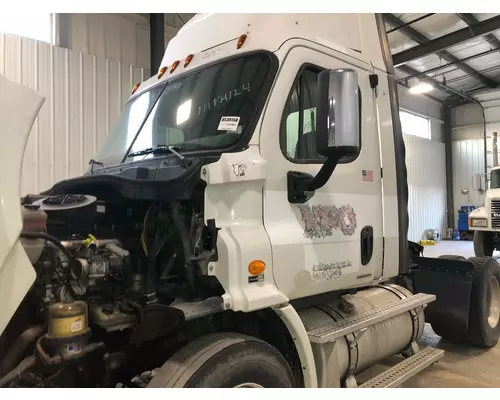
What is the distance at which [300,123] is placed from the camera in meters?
2.66

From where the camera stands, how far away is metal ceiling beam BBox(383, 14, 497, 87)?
9602 mm

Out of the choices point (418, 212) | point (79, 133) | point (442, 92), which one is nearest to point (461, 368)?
point (79, 133)

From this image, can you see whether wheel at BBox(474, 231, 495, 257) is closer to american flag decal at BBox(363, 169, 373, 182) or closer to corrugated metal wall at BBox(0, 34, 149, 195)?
american flag decal at BBox(363, 169, 373, 182)

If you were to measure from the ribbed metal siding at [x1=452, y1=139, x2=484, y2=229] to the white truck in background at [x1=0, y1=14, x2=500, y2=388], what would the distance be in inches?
679

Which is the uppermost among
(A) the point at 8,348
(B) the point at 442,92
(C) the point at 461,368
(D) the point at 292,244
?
(B) the point at 442,92

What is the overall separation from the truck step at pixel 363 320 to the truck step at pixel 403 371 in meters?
0.37

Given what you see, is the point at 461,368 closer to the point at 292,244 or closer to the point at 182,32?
the point at 292,244

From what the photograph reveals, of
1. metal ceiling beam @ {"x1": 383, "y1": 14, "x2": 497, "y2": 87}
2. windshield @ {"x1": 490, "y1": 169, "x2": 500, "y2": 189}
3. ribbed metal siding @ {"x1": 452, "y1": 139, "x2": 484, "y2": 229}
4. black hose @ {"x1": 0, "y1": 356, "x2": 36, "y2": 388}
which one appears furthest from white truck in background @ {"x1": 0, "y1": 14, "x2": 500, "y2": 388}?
ribbed metal siding @ {"x1": 452, "y1": 139, "x2": 484, "y2": 229}

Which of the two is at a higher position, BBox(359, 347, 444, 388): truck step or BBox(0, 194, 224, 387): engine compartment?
BBox(0, 194, 224, 387): engine compartment

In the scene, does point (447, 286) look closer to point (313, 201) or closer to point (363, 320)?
point (363, 320)

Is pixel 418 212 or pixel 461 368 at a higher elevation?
pixel 418 212

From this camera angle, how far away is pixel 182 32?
3.41 meters

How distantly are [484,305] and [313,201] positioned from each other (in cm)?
295

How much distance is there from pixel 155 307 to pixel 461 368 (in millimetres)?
3501
